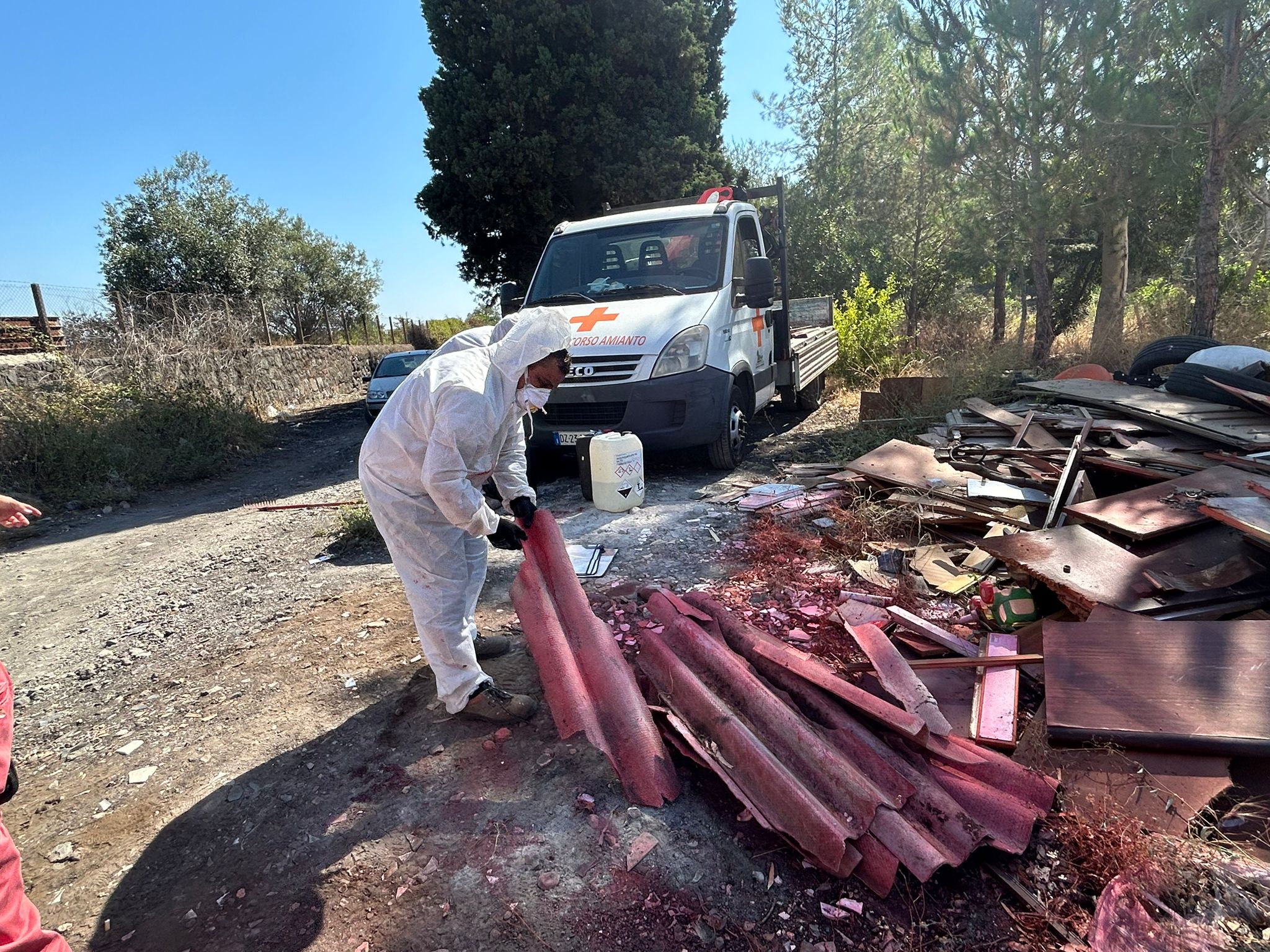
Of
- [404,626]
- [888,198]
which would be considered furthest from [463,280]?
[404,626]

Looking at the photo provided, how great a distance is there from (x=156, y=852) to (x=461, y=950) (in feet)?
4.52

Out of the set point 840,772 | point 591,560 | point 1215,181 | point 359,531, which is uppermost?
point 1215,181

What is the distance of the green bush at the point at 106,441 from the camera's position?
8.70 m

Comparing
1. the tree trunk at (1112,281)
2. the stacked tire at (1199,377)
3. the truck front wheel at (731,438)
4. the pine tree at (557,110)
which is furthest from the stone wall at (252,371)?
the tree trunk at (1112,281)

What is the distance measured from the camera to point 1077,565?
3262 millimetres

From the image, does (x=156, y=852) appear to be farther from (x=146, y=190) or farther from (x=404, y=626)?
(x=146, y=190)

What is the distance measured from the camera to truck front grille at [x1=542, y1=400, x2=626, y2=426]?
6027mm

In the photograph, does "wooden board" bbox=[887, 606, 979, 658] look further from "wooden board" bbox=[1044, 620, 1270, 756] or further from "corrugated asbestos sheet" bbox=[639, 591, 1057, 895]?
"corrugated asbestos sheet" bbox=[639, 591, 1057, 895]

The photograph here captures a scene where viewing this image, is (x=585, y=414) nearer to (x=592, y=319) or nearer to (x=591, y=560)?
(x=592, y=319)

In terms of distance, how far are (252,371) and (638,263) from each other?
480 inches

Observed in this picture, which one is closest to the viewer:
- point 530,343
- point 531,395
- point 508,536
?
point 530,343

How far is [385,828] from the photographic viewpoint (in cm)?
241

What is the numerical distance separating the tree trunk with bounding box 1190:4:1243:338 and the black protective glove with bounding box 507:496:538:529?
9565mm

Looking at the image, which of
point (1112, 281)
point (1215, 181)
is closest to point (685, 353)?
point (1215, 181)
